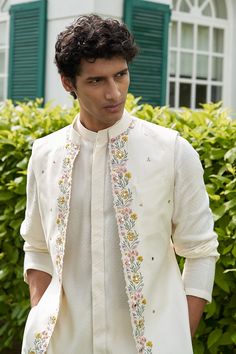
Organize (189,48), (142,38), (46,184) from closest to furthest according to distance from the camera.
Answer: (46,184) < (142,38) < (189,48)

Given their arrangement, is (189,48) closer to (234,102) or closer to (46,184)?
(234,102)

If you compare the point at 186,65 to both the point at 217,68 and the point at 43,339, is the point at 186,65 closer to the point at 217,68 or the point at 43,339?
the point at 217,68

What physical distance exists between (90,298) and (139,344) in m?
0.18

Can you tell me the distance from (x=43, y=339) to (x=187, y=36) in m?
8.62

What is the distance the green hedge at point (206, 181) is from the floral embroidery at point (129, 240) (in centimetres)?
107

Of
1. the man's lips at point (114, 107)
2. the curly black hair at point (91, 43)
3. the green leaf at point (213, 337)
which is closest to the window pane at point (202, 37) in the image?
the green leaf at point (213, 337)

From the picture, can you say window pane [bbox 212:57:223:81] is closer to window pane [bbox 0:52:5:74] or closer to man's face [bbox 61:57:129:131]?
window pane [bbox 0:52:5:74]

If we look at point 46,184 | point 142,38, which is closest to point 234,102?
point 142,38

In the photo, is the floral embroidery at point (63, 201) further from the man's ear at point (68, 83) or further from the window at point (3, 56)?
the window at point (3, 56)

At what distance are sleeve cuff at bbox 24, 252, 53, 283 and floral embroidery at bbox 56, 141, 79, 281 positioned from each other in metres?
0.21

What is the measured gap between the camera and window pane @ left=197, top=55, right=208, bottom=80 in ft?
35.0

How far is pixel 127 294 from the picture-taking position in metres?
2.13

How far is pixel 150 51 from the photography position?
31.0 ft

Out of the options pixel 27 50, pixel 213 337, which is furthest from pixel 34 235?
pixel 27 50
